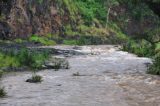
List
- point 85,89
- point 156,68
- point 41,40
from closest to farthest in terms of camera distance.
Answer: point 85,89
point 156,68
point 41,40

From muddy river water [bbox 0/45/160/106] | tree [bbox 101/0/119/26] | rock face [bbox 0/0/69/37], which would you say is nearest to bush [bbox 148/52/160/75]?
muddy river water [bbox 0/45/160/106]

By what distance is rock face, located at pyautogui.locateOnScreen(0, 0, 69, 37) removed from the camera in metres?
59.8

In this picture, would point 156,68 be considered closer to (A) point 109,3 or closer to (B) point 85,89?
(B) point 85,89

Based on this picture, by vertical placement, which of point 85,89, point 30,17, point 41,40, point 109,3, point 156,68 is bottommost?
point 85,89

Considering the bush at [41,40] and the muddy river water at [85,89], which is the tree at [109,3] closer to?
the bush at [41,40]

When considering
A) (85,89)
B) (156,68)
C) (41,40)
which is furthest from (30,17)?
(85,89)

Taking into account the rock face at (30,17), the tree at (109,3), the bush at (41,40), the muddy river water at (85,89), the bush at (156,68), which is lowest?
the muddy river water at (85,89)

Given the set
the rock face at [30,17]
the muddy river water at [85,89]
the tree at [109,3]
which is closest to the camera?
the muddy river water at [85,89]

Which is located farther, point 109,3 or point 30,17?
point 109,3

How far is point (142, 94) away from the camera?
65.5ft

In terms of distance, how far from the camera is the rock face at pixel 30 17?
59844mm

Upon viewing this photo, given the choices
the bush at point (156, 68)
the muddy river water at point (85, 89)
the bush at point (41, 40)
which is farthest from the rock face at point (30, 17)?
the bush at point (156, 68)

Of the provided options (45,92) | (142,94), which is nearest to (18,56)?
(45,92)

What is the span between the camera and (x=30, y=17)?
67.9m
